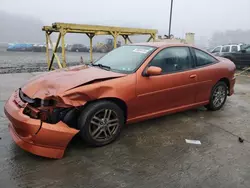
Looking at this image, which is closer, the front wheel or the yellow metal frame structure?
the front wheel

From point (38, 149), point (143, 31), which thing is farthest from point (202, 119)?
point (143, 31)

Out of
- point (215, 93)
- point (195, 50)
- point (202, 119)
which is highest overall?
point (195, 50)

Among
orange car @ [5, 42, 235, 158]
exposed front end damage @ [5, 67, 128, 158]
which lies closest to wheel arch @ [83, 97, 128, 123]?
orange car @ [5, 42, 235, 158]

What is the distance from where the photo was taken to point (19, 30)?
193625 mm

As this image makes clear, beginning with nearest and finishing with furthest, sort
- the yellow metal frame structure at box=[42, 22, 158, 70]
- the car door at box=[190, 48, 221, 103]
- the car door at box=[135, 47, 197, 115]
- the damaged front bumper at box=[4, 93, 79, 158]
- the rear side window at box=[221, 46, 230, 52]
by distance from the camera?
the damaged front bumper at box=[4, 93, 79, 158], the car door at box=[135, 47, 197, 115], the car door at box=[190, 48, 221, 103], the yellow metal frame structure at box=[42, 22, 158, 70], the rear side window at box=[221, 46, 230, 52]

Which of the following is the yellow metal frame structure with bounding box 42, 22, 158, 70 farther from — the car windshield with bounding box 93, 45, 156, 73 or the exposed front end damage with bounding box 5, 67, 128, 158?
the exposed front end damage with bounding box 5, 67, 128, 158

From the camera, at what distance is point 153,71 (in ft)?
11.8

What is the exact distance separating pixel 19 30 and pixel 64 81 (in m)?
215

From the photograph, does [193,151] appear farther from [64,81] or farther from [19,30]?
[19,30]

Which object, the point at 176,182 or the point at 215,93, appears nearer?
the point at 176,182

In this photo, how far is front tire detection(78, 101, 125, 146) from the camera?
319cm

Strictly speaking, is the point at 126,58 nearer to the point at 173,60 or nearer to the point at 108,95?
the point at 173,60

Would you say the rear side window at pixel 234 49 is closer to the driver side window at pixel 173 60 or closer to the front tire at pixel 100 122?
the driver side window at pixel 173 60

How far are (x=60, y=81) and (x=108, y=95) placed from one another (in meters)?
0.70
